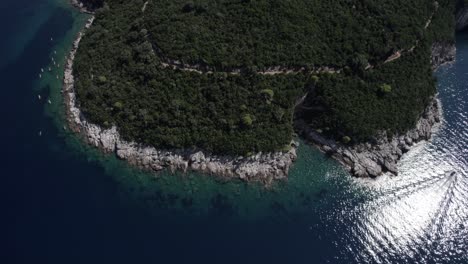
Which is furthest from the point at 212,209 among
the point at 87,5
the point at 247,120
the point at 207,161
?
the point at 87,5

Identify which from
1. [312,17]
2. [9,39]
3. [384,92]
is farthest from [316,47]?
[9,39]

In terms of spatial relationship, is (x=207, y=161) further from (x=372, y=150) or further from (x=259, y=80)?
(x=372, y=150)

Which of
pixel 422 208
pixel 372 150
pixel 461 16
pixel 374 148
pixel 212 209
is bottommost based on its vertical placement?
pixel 212 209

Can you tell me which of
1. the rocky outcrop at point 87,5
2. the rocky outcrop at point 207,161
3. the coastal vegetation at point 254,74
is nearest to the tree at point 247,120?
the coastal vegetation at point 254,74

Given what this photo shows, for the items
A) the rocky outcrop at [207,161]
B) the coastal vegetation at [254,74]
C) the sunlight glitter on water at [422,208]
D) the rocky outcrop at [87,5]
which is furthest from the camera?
the rocky outcrop at [87,5]

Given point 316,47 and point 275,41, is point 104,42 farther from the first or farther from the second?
point 316,47

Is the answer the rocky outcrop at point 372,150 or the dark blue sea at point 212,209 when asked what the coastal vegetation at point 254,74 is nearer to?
the rocky outcrop at point 372,150

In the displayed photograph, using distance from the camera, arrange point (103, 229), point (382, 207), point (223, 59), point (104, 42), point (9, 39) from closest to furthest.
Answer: point (103, 229) → point (382, 207) → point (223, 59) → point (104, 42) → point (9, 39)
